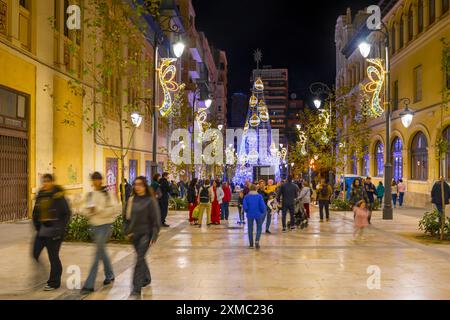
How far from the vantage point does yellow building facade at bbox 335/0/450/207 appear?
2739 centimetres

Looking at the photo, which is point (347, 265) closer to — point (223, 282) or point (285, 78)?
point (223, 282)

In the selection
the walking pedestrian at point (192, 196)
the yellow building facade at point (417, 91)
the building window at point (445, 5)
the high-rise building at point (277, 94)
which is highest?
the high-rise building at point (277, 94)

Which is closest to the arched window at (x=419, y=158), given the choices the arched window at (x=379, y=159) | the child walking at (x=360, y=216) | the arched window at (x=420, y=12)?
the arched window at (x=420, y=12)

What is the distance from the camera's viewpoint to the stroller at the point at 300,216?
58.1 feet

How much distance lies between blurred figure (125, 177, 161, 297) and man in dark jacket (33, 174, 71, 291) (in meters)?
0.99

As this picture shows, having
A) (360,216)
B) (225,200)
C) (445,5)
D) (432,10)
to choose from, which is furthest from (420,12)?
(360,216)

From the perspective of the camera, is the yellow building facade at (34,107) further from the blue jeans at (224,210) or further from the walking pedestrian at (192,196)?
the blue jeans at (224,210)

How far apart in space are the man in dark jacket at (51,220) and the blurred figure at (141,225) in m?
0.99

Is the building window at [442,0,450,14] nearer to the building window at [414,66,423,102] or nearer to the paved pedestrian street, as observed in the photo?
the building window at [414,66,423,102]

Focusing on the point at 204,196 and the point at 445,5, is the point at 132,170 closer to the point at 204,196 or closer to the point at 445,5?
the point at 204,196

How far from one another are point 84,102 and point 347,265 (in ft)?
55.4

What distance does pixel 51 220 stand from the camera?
7.86 metres

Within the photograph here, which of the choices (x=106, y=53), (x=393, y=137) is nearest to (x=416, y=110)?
(x=393, y=137)

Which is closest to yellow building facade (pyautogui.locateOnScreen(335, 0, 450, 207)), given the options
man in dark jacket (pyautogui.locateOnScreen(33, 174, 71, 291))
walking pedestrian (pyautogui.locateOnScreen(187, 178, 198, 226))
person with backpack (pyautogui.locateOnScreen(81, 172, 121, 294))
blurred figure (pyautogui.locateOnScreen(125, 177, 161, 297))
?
walking pedestrian (pyautogui.locateOnScreen(187, 178, 198, 226))
